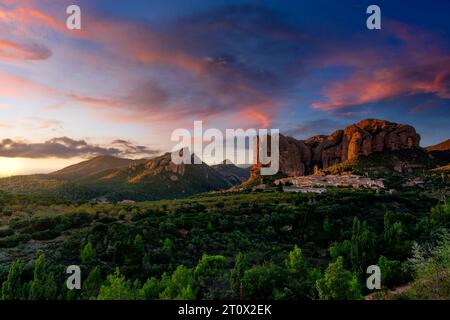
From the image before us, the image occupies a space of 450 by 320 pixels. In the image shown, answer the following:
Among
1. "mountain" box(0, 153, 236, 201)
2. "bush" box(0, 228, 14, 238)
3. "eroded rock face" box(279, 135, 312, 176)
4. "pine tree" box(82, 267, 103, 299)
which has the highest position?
"eroded rock face" box(279, 135, 312, 176)

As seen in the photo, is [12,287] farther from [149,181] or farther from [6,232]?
[149,181]

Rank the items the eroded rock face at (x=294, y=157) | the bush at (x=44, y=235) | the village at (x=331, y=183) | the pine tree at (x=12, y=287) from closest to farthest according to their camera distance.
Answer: the pine tree at (x=12, y=287) < the bush at (x=44, y=235) < the village at (x=331, y=183) < the eroded rock face at (x=294, y=157)

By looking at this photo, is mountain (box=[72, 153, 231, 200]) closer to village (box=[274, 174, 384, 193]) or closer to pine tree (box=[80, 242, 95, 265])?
village (box=[274, 174, 384, 193])

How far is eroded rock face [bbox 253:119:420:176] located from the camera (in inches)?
5802

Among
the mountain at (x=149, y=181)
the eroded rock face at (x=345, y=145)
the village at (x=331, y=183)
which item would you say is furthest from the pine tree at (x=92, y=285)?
the eroded rock face at (x=345, y=145)

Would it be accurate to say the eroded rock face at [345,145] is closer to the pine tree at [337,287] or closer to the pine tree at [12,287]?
the pine tree at [337,287]

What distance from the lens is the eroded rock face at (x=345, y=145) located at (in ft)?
484

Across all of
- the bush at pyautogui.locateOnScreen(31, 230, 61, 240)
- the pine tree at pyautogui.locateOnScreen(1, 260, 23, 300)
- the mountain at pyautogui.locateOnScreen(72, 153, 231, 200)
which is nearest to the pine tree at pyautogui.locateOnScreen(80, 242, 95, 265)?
the pine tree at pyautogui.locateOnScreen(1, 260, 23, 300)

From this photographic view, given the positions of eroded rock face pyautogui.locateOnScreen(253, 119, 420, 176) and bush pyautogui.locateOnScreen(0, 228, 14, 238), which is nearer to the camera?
bush pyautogui.locateOnScreen(0, 228, 14, 238)

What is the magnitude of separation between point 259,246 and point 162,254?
46.0 feet

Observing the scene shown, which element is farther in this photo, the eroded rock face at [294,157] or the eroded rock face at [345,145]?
the eroded rock face at [294,157]

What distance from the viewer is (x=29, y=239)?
40406mm

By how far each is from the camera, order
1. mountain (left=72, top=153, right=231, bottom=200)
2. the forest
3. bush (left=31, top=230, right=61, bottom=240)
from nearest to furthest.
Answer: the forest
bush (left=31, top=230, right=61, bottom=240)
mountain (left=72, top=153, right=231, bottom=200)

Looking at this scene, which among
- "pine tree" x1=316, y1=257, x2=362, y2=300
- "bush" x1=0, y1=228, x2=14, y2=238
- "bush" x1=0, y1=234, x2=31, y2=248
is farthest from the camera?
"bush" x1=0, y1=228, x2=14, y2=238
